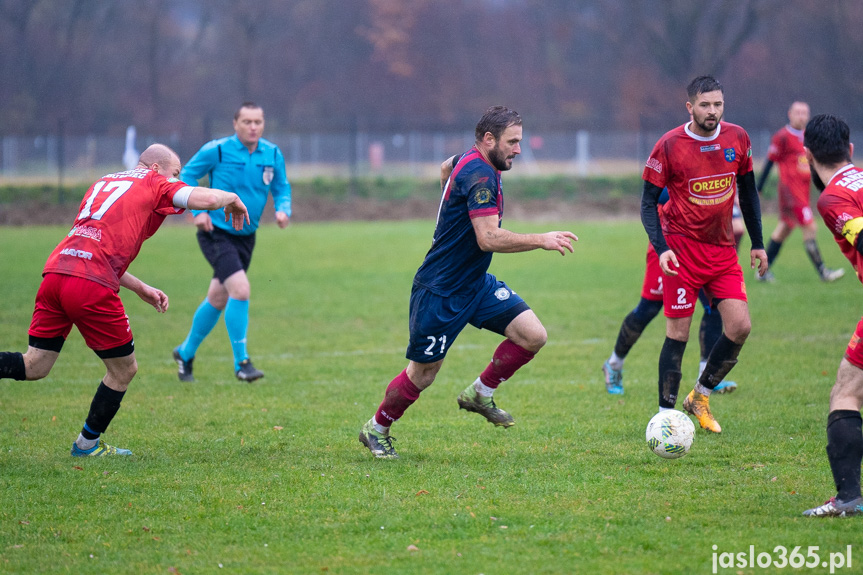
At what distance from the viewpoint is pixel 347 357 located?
9141mm

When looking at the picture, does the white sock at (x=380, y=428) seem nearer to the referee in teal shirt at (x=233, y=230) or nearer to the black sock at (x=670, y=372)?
the black sock at (x=670, y=372)

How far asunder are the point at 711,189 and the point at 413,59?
5444 centimetres

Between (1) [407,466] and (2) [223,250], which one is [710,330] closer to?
(1) [407,466]

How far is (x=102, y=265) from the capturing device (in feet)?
17.1

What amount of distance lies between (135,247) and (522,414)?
121 inches

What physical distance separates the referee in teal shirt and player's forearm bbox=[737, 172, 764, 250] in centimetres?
404

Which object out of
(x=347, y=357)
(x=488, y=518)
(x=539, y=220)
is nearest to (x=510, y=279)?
(x=347, y=357)

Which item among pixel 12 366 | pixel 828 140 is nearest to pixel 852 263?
pixel 828 140

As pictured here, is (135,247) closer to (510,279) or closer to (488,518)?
(488,518)

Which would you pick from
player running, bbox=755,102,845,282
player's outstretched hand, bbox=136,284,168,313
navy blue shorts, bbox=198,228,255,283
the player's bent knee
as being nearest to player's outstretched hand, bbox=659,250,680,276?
the player's bent knee

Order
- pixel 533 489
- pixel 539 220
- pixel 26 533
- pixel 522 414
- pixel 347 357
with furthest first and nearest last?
pixel 539 220
pixel 347 357
pixel 522 414
pixel 533 489
pixel 26 533

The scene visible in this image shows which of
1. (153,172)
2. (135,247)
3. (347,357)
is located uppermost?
(153,172)

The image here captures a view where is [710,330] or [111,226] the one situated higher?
[111,226]

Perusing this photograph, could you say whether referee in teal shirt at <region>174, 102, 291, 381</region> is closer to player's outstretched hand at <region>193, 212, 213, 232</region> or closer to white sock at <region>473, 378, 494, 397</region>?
player's outstretched hand at <region>193, 212, 213, 232</region>
